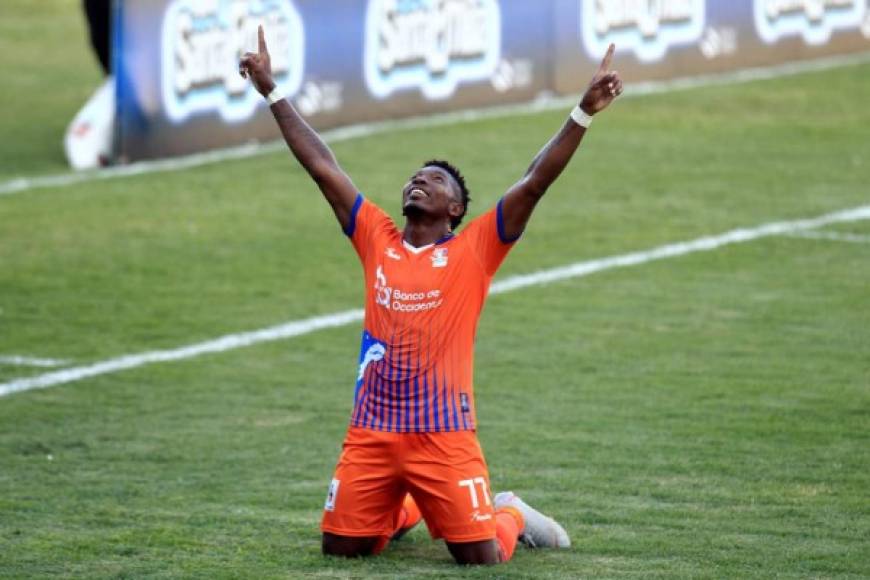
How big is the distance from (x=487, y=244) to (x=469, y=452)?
2.64ft

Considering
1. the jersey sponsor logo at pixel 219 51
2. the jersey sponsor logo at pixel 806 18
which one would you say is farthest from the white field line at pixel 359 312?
the jersey sponsor logo at pixel 806 18

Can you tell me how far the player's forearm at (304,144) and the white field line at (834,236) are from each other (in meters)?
7.80

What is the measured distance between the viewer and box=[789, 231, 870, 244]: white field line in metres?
14.1

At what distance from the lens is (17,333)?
11.2 metres

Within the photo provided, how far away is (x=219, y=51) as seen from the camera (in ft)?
55.1

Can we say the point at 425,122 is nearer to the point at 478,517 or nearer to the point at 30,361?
the point at 30,361

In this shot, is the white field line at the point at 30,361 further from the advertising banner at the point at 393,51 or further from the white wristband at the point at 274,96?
the advertising banner at the point at 393,51

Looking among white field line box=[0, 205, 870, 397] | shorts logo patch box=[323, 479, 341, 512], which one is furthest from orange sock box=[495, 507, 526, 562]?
white field line box=[0, 205, 870, 397]

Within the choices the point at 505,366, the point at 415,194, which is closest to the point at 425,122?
the point at 505,366

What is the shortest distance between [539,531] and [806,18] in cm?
1770

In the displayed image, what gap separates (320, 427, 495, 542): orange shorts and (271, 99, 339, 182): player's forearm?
1055mm

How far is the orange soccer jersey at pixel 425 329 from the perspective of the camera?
22.6ft

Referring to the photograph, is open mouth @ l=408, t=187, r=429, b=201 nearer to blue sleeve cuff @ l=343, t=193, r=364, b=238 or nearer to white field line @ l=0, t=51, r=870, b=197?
blue sleeve cuff @ l=343, t=193, r=364, b=238

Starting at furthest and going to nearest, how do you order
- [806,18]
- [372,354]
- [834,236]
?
[806,18], [834,236], [372,354]
